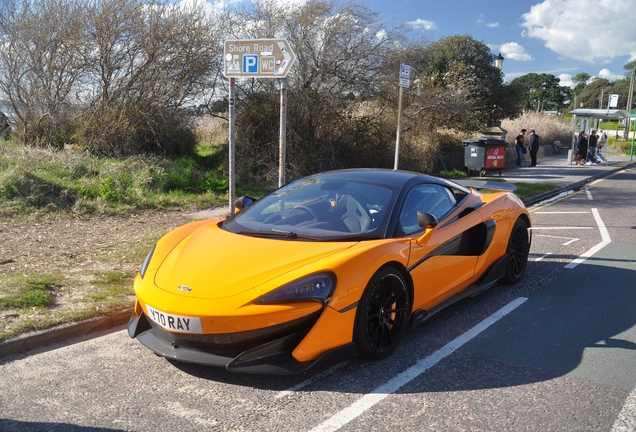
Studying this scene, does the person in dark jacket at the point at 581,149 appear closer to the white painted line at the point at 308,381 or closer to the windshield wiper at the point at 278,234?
the windshield wiper at the point at 278,234

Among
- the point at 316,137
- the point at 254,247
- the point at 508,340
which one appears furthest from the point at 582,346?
the point at 316,137

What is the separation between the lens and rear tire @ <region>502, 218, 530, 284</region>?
6.08m

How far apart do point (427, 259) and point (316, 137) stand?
1063cm

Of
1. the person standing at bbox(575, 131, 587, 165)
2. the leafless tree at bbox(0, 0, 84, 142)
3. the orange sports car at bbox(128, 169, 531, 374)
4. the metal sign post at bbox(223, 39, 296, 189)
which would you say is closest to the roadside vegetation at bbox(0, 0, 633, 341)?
the leafless tree at bbox(0, 0, 84, 142)

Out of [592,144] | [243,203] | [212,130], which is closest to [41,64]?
[212,130]

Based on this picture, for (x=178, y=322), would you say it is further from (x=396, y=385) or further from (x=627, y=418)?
(x=627, y=418)

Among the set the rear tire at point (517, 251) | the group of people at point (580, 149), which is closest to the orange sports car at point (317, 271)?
the rear tire at point (517, 251)

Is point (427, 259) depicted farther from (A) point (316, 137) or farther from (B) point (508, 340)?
(A) point (316, 137)

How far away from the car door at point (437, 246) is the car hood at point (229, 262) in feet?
2.25

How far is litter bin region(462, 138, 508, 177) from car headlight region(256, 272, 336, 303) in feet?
53.5

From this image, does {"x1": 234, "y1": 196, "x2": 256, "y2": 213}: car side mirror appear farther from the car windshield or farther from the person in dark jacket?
the person in dark jacket

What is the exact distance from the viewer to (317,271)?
146 inches

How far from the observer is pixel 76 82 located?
1288cm

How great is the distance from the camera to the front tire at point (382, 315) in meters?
3.87
